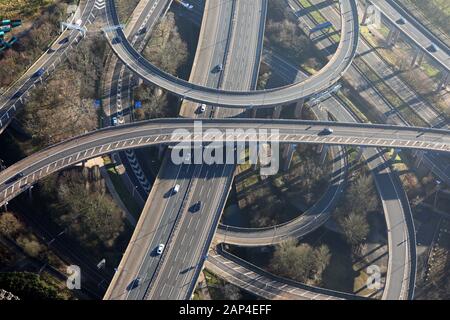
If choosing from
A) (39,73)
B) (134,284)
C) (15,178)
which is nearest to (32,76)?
(39,73)

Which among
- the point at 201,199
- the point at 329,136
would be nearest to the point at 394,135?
the point at 329,136

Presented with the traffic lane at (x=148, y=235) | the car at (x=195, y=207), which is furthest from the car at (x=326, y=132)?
the car at (x=195, y=207)

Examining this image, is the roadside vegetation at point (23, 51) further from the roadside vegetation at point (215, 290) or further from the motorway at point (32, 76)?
the roadside vegetation at point (215, 290)

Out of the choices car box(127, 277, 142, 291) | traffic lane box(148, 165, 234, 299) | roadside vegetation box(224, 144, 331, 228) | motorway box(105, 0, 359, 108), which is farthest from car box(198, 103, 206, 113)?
car box(127, 277, 142, 291)

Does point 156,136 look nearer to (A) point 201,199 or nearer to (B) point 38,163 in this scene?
(A) point 201,199

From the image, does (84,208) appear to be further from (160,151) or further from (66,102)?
(66,102)
